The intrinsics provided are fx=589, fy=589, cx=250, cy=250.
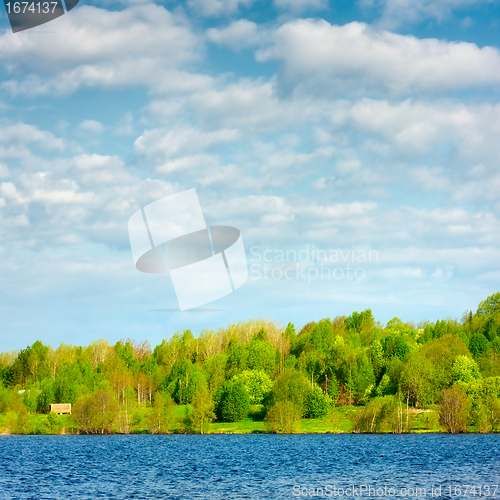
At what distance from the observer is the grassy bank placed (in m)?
117

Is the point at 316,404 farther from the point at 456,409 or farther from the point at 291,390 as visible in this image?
the point at 456,409

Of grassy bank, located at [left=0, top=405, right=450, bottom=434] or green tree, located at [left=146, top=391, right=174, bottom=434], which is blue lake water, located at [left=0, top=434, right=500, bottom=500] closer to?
green tree, located at [left=146, top=391, right=174, bottom=434]

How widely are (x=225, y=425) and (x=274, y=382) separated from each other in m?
14.3

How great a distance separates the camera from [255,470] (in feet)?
188

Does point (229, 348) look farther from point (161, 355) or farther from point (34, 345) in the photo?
point (34, 345)

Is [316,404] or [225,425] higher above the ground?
[316,404]

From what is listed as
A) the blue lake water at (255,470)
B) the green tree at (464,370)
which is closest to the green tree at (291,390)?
the blue lake water at (255,470)

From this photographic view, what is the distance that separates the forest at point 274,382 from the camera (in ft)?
368

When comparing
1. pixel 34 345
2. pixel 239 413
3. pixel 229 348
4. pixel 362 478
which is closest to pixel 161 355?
pixel 229 348

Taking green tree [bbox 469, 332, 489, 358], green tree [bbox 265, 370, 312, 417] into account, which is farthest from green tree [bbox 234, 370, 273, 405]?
green tree [bbox 469, 332, 489, 358]

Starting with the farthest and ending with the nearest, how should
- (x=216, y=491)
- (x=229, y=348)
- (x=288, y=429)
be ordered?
(x=229, y=348) → (x=288, y=429) → (x=216, y=491)

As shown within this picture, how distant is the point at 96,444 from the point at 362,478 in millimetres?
55388

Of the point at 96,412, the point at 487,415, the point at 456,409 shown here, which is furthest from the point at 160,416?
the point at 487,415

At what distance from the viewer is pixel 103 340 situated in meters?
192
